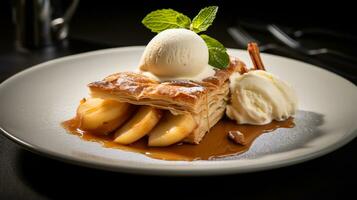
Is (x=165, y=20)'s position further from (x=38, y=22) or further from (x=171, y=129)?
(x=38, y=22)

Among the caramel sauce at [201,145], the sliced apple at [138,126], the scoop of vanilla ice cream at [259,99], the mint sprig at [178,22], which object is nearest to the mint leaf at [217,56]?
the mint sprig at [178,22]

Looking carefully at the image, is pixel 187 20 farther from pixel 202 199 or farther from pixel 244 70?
pixel 202 199

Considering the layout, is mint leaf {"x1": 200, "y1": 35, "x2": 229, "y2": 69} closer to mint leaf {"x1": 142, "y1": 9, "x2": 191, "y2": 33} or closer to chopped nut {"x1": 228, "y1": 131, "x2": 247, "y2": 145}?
mint leaf {"x1": 142, "y1": 9, "x2": 191, "y2": 33}

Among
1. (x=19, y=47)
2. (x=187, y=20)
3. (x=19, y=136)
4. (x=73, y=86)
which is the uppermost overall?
(x=187, y=20)

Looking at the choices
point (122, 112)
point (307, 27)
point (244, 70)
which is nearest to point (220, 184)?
point (122, 112)

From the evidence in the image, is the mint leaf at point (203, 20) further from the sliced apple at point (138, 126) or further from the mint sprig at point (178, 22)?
the sliced apple at point (138, 126)

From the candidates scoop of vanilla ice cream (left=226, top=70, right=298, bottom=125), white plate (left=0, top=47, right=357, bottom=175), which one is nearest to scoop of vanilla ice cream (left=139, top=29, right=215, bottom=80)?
scoop of vanilla ice cream (left=226, top=70, right=298, bottom=125)
